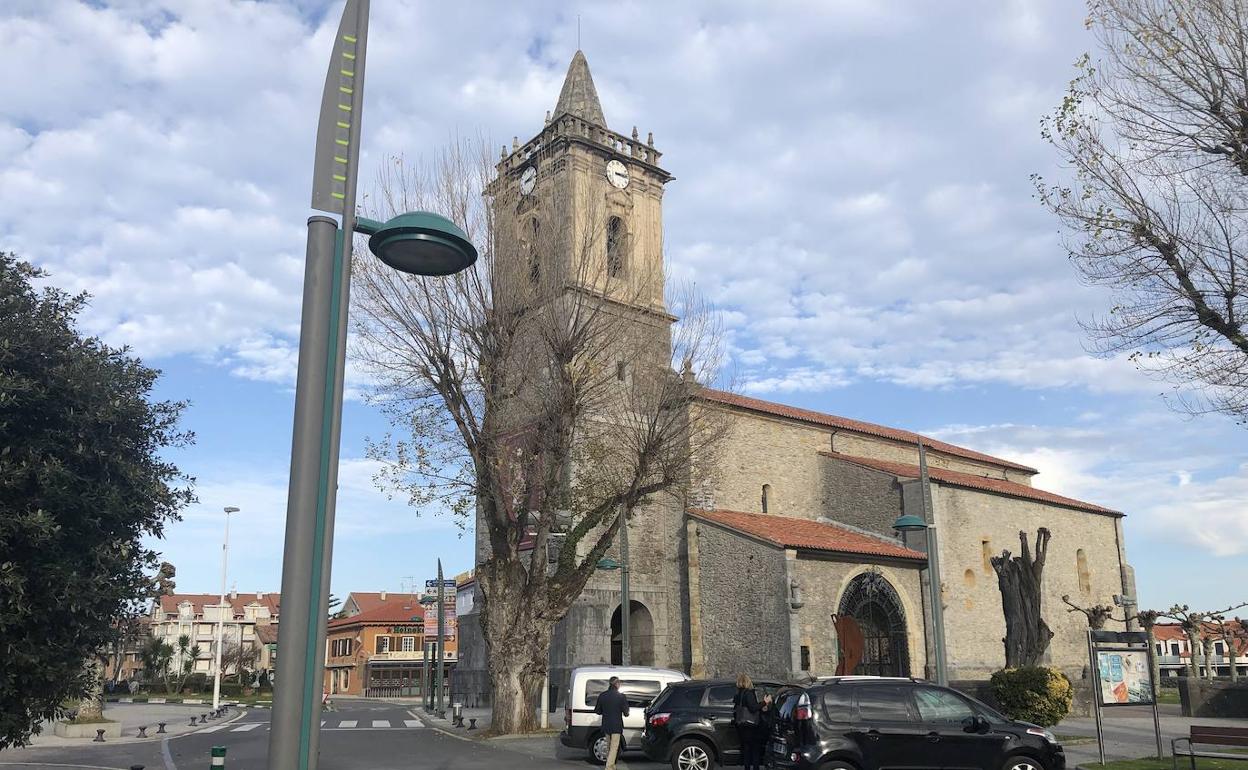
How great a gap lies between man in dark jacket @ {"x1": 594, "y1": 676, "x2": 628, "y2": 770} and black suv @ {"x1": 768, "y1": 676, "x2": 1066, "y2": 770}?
3099 millimetres

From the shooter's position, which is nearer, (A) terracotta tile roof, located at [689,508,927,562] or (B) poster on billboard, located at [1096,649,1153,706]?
(B) poster on billboard, located at [1096,649,1153,706]

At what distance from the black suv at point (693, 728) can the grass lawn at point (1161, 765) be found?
220 inches

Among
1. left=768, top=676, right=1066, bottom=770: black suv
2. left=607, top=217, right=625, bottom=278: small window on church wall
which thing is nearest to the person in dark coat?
left=768, top=676, right=1066, bottom=770: black suv

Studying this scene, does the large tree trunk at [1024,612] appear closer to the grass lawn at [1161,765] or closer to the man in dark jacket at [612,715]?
the grass lawn at [1161,765]

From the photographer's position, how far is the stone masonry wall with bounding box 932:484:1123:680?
1211 inches

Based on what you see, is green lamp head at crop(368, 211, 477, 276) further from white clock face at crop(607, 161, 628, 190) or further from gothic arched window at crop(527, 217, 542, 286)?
white clock face at crop(607, 161, 628, 190)

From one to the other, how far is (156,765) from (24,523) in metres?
10.8

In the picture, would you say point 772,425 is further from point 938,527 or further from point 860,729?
point 860,729

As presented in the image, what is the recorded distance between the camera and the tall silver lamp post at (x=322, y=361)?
Answer: 4535mm

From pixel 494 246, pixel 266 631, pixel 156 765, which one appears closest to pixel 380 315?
pixel 494 246

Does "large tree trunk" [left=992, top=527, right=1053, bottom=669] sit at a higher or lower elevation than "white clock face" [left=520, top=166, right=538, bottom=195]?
lower

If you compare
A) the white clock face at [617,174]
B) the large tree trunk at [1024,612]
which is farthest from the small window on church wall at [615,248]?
the large tree trunk at [1024,612]

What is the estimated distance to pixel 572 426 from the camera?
70.9 feet

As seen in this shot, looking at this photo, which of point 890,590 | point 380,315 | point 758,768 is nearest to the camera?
point 758,768
